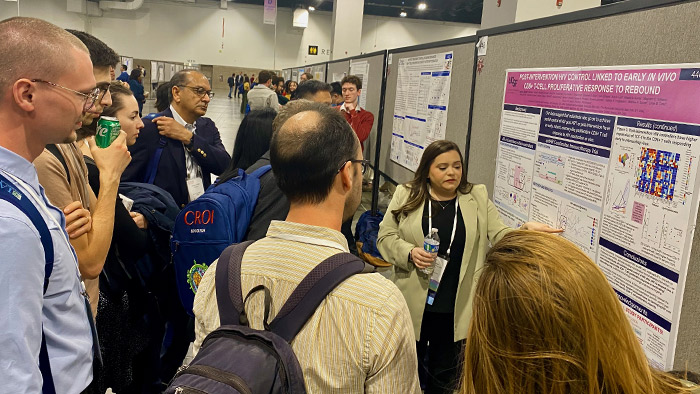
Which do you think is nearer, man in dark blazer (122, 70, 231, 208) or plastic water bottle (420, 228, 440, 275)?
plastic water bottle (420, 228, 440, 275)

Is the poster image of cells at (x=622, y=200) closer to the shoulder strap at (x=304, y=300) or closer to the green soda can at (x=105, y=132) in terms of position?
the shoulder strap at (x=304, y=300)

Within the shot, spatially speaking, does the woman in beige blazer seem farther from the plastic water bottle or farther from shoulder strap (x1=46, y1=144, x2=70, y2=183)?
shoulder strap (x1=46, y1=144, x2=70, y2=183)

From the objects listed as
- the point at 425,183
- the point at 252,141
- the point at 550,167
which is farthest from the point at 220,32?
the point at 550,167

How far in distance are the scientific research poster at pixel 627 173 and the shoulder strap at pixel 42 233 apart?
150 cm

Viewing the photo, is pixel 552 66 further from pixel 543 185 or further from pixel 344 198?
pixel 344 198

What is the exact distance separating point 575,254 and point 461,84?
2085mm

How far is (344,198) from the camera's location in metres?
1.28

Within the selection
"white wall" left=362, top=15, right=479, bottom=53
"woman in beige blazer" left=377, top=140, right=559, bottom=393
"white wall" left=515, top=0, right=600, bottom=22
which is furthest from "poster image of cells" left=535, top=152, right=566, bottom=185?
"white wall" left=362, top=15, right=479, bottom=53

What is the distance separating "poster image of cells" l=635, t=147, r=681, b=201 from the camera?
133 centimetres

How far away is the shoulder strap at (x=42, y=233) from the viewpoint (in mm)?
1027

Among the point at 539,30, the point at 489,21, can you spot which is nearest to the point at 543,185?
the point at 539,30

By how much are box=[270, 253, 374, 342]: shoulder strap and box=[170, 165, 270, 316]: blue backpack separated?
857 millimetres

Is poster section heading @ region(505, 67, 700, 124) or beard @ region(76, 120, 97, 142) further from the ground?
poster section heading @ region(505, 67, 700, 124)

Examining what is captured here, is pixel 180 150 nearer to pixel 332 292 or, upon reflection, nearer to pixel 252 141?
pixel 252 141
